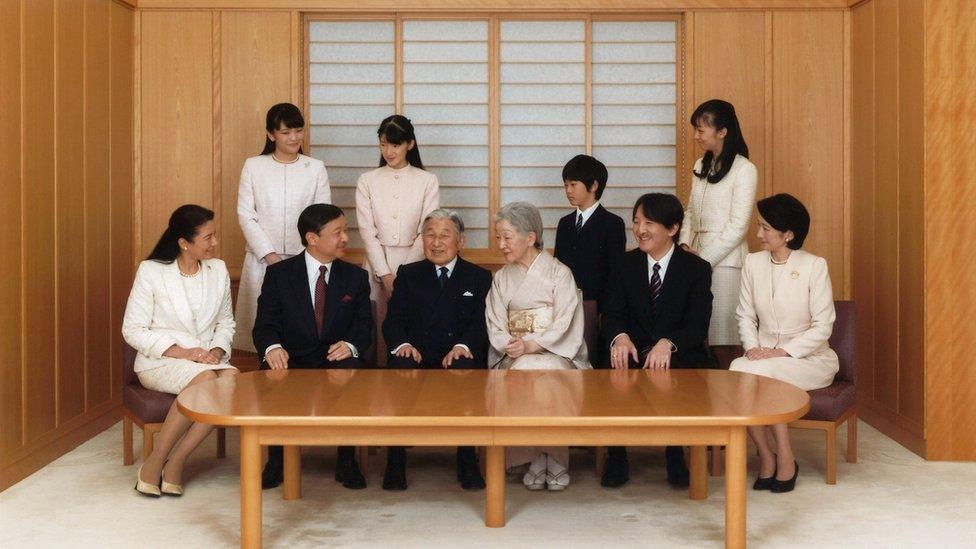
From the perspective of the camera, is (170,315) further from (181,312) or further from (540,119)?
(540,119)

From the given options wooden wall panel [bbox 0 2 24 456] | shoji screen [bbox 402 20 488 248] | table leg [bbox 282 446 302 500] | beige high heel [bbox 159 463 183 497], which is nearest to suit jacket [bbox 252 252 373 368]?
table leg [bbox 282 446 302 500]

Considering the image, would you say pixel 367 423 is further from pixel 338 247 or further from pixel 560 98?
pixel 560 98

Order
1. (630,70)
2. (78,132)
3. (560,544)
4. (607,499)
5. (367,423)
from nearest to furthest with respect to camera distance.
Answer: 1. (367,423)
2. (560,544)
3. (607,499)
4. (78,132)
5. (630,70)

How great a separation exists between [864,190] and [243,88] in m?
3.02

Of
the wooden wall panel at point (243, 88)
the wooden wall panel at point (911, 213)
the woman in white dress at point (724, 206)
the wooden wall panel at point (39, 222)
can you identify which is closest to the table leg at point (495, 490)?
the woman in white dress at point (724, 206)

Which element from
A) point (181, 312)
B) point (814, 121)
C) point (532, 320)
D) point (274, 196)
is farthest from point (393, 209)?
point (814, 121)

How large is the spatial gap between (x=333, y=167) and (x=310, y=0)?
81 centimetres

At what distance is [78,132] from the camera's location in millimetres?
4301

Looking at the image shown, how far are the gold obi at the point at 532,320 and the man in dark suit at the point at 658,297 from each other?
25 centimetres

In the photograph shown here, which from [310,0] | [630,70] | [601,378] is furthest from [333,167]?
[601,378]

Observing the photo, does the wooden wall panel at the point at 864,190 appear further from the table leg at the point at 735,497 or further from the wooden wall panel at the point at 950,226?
the table leg at the point at 735,497

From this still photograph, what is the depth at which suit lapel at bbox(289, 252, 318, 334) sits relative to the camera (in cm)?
389

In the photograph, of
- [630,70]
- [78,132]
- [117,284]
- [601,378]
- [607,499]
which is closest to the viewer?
[601,378]

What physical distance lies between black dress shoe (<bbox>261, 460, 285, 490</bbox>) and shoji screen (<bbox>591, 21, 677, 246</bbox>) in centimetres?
221
